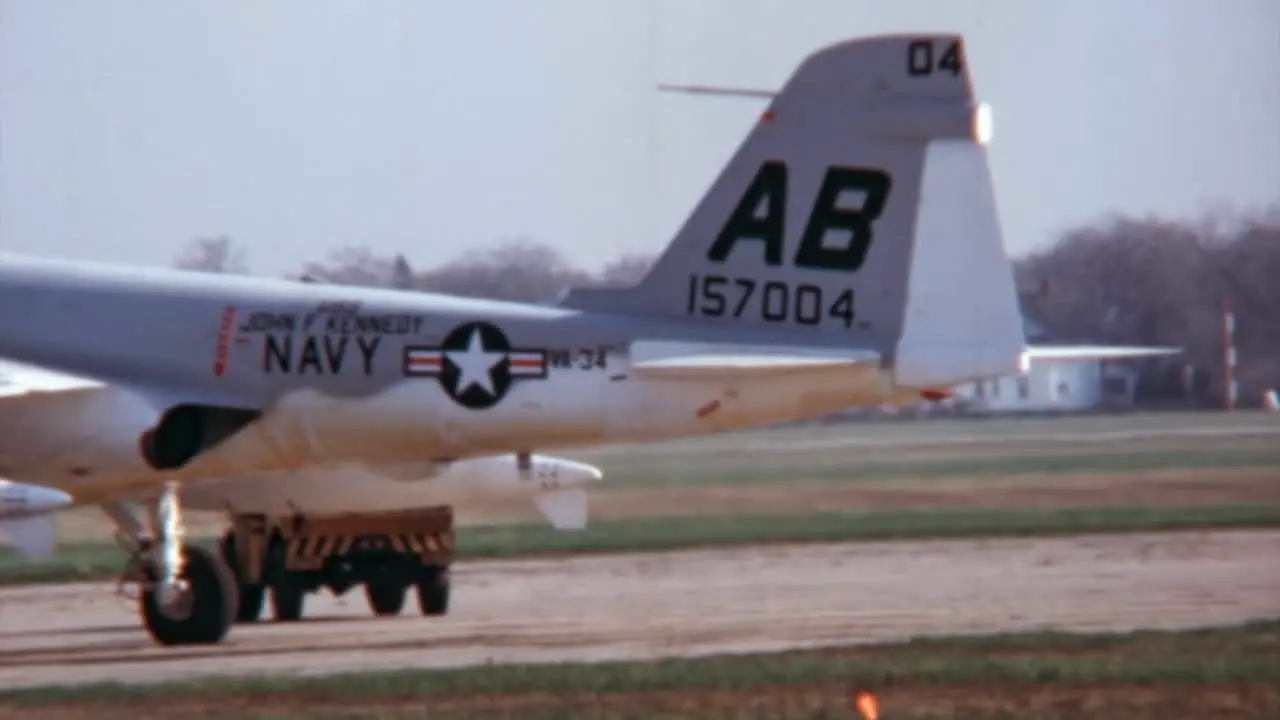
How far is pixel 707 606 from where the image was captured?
20.9 metres

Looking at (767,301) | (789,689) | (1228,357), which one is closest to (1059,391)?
(1228,357)

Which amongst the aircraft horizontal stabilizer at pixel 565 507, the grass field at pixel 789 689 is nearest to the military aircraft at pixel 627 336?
the grass field at pixel 789 689

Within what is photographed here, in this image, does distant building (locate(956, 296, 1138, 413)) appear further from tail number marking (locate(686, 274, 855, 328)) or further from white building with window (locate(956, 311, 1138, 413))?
tail number marking (locate(686, 274, 855, 328))

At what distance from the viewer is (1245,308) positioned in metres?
40.1

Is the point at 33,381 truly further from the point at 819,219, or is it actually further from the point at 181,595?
the point at 819,219

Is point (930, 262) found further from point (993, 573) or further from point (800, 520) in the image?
point (800, 520)

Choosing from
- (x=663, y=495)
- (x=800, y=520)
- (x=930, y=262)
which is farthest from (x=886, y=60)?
(x=663, y=495)

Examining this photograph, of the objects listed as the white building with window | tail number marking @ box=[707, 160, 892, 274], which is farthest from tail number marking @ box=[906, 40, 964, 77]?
the white building with window

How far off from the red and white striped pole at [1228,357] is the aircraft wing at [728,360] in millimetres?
24816

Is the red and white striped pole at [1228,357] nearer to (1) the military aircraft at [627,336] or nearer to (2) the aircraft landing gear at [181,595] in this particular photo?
(1) the military aircraft at [627,336]

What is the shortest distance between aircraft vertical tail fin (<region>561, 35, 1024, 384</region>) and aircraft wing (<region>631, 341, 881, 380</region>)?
0.49ft

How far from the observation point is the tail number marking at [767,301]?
56.5ft

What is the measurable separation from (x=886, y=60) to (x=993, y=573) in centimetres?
723

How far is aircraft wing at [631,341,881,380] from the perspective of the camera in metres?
16.9
